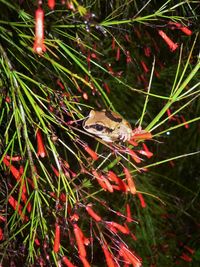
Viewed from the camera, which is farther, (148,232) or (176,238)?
(176,238)

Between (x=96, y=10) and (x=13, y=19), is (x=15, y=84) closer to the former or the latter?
(x=13, y=19)

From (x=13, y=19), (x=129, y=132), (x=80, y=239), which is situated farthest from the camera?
(x=13, y=19)

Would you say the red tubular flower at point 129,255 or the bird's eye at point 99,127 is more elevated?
the bird's eye at point 99,127

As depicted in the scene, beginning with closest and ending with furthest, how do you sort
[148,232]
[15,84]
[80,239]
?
[80,239]
[15,84]
[148,232]

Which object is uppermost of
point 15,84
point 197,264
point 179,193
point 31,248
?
point 15,84

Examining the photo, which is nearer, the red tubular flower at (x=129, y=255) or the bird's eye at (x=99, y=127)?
the red tubular flower at (x=129, y=255)

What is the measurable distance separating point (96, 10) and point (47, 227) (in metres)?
1.19

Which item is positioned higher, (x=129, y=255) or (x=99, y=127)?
(x=99, y=127)

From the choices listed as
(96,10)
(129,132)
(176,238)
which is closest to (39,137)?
(129,132)

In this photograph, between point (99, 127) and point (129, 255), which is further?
point (99, 127)

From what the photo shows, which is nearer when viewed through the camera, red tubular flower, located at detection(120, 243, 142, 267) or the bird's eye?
red tubular flower, located at detection(120, 243, 142, 267)

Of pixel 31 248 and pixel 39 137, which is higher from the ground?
pixel 39 137

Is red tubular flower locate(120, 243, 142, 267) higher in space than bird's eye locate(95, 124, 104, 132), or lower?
lower

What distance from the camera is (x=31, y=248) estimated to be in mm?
1131
